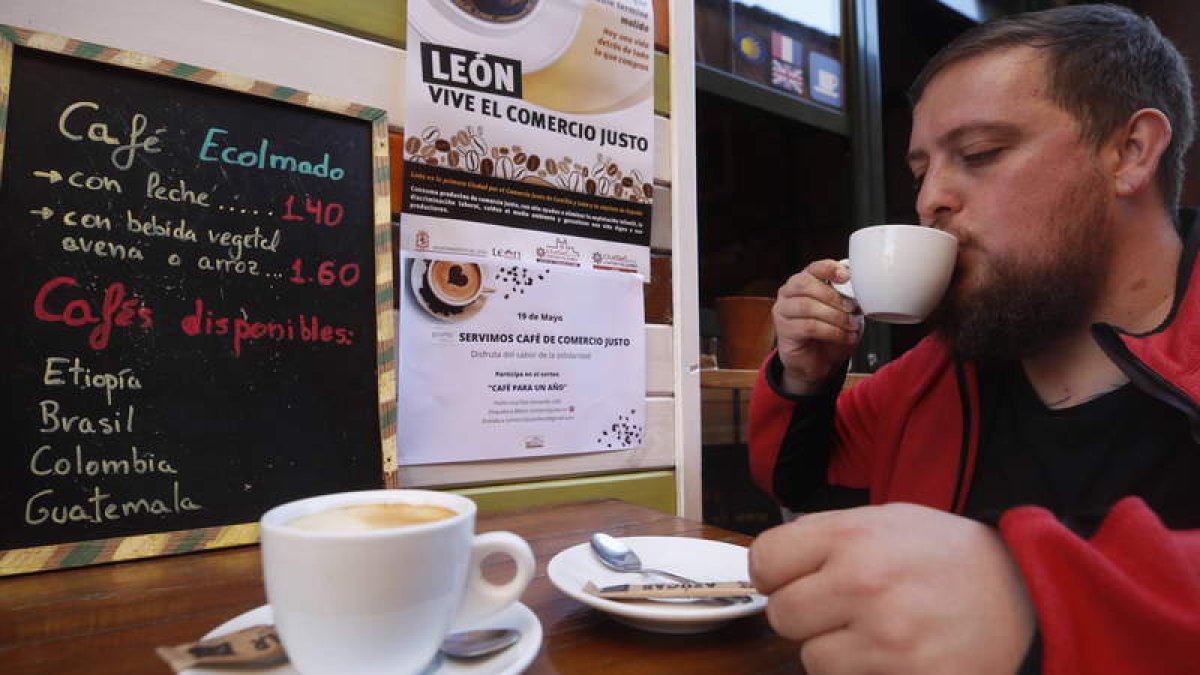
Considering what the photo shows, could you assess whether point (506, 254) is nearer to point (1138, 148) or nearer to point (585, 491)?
point (585, 491)

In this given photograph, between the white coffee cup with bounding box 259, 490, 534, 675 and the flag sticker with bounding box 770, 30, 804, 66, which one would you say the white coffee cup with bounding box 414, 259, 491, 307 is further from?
the flag sticker with bounding box 770, 30, 804, 66

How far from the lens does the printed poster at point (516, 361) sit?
96 cm

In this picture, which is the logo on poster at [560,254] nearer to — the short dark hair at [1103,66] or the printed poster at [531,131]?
the printed poster at [531,131]

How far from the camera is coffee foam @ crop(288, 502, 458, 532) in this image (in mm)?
443

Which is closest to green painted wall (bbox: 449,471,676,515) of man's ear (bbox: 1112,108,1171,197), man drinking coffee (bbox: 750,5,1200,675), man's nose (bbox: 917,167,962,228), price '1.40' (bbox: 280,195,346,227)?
man drinking coffee (bbox: 750,5,1200,675)

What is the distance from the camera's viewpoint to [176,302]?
0.75 metres

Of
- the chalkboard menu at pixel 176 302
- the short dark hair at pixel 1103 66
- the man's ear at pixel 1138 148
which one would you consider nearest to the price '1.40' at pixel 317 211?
the chalkboard menu at pixel 176 302

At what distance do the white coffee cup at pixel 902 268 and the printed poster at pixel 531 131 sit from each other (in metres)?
0.46

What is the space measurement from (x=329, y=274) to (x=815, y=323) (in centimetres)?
74

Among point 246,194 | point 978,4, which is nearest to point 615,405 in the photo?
point 246,194

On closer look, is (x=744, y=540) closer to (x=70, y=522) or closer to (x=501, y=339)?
(x=501, y=339)

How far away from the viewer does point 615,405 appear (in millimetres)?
1160

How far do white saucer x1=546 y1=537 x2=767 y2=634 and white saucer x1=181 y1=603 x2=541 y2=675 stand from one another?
64 millimetres

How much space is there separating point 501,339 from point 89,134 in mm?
578
